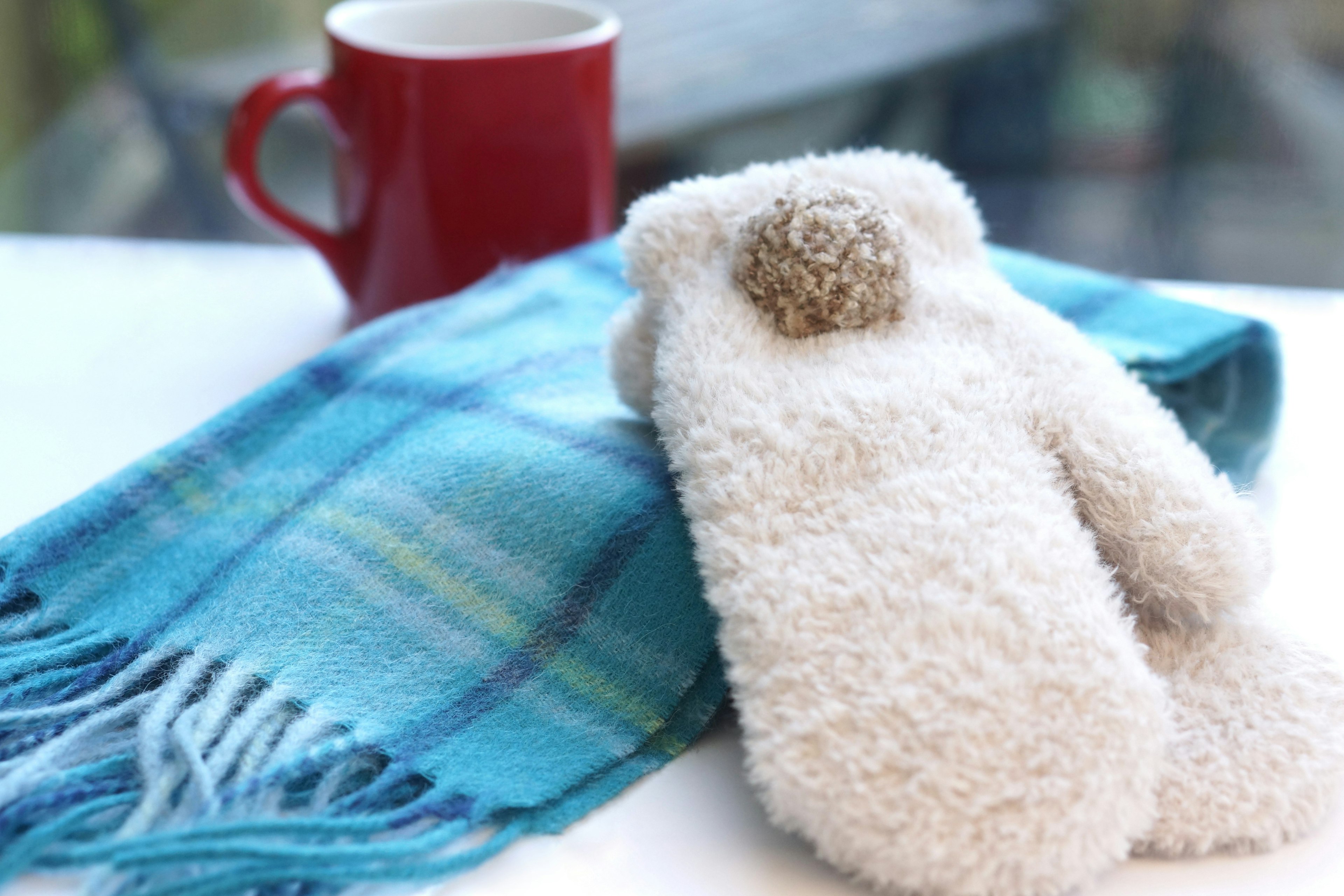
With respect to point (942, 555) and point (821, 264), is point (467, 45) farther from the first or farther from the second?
point (942, 555)

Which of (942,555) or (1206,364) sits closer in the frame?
(942,555)

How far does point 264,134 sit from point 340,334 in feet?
0.39

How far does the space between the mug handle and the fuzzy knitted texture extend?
0.63 ft

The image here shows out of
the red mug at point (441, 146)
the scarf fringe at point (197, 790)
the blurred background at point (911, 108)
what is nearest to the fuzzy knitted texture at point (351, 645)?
the scarf fringe at point (197, 790)

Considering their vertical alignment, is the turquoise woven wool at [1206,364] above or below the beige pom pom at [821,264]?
below

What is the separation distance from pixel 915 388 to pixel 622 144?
546mm

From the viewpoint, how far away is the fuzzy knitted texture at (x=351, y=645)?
33cm

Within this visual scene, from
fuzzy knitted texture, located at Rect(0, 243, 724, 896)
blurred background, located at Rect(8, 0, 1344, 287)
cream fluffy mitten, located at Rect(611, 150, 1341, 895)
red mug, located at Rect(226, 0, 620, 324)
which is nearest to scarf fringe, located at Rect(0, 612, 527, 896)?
fuzzy knitted texture, located at Rect(0, 243, 724, 896)

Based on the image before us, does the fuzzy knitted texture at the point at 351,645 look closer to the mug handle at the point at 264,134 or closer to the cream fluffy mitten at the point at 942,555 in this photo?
the cream fluffy mitten at the point at 942,555

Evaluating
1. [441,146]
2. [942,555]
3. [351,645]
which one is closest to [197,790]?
[351,645]

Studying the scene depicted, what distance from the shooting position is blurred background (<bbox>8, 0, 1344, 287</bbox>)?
0.80m

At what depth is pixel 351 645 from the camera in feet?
1.29

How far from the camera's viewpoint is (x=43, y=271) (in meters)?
0.75

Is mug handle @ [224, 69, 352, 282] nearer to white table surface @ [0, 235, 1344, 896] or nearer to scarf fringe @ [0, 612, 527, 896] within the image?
white table surface @ [0, 235, 1344, 896]
